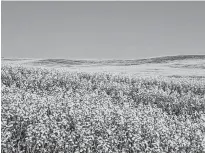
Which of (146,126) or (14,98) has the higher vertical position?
(14,98)

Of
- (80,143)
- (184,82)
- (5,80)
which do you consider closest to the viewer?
(80,143)

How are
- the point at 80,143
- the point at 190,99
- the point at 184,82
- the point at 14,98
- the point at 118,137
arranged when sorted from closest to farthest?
1. the point at 80,143
2. the point at 118,137
3. the point at 14,98
4. the point at 190,99
5. the point at 184,82

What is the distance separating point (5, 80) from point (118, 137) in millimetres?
9371

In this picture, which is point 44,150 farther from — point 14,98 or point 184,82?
point 184,82

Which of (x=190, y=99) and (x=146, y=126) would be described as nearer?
(x=146, y=126)

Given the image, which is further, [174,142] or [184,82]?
[184,82]

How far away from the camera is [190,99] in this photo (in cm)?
1470

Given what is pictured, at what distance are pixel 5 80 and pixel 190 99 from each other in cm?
732

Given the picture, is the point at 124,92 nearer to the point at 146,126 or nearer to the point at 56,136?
the point at 146,126

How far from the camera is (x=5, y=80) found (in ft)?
51.8

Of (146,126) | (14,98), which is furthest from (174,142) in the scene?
(14,98)

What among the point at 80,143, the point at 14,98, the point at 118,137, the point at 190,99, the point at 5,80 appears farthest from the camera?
the point at 5,80

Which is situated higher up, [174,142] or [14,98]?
[14,98]

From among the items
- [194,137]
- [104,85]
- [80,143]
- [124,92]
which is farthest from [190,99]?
[80,143]
